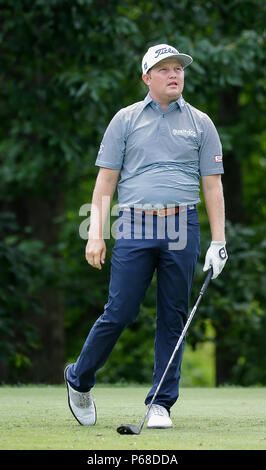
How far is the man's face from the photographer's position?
19.0 ft

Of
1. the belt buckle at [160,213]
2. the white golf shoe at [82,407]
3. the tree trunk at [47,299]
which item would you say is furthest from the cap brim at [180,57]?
the tree trunk at [47,299]

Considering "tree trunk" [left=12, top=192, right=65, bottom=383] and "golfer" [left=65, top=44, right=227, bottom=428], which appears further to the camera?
"tree trunk" [left=12, top=192, right=65, bottom=383]

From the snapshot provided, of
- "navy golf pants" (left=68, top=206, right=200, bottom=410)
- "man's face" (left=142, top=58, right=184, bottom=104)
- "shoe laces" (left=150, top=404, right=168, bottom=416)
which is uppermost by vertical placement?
"man's face" (left=142, top=58, right=184, bottom=104)

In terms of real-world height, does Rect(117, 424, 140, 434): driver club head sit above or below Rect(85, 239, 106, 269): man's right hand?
below

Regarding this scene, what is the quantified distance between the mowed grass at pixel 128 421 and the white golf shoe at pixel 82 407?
0.21 ft

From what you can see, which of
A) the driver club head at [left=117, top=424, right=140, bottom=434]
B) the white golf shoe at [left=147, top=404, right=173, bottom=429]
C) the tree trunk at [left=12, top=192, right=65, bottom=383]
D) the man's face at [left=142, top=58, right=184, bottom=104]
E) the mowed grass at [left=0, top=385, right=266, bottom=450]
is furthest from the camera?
the tree trunk at [left=12, top=192, right=65, bottom=383]

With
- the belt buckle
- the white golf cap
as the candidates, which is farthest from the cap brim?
the belt buckle

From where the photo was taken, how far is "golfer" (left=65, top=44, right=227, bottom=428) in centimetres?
569

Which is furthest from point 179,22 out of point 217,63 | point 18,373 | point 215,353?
point 215,353

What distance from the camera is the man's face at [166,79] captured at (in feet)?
19.0

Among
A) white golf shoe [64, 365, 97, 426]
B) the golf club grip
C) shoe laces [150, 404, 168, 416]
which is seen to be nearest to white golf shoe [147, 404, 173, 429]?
shoe laces [150, 404, 168, 416]

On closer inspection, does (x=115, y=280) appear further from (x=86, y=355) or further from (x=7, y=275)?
(x=7, y=275)

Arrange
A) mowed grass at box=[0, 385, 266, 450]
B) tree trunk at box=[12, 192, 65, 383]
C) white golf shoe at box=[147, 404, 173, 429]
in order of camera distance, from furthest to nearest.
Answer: tree trunk at box=[12, 192, 65, 383], white golf shoe at box=[147, 404, 173, 429], mowed grass at box=[0, 385, 266, 450]

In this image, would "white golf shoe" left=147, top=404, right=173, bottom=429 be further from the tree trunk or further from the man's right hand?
the tree trunk
